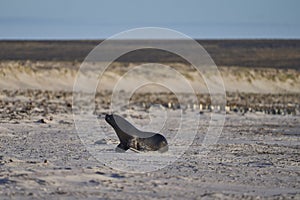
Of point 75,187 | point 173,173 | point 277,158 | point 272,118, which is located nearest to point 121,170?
point 173,173

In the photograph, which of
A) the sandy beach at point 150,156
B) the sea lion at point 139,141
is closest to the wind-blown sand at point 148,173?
the sandy beach at point 150,156

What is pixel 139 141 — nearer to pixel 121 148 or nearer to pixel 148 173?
pixel 121 148

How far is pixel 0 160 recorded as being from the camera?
1150 cm

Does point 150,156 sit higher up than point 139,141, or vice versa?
point 139,141

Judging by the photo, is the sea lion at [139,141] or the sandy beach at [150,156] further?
the sea lion at [139,141]

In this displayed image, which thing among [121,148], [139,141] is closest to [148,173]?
[121,148]

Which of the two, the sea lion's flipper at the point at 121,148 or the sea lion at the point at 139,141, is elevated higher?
the sea lion at the point at 139,141

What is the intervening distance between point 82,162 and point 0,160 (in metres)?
1.22

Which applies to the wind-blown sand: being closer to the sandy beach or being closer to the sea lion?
the sandy beach

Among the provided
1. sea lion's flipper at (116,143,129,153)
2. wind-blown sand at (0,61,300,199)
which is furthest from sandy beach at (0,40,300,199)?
sea lion's flipper at (116,143,129,153)

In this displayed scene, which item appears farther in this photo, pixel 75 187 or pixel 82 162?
pixel 82 162

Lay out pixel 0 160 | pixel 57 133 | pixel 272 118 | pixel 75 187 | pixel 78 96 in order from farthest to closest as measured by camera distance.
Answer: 1. pixel 78 96
2. pixel 272 118
3. pixel 57 133
4. pixel 0 160
5. pixel 75 187

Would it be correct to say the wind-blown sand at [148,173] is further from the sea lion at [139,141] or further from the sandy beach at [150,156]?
the sea lion at [139,141]

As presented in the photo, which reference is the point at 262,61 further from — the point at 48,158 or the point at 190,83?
the point at 48,158
